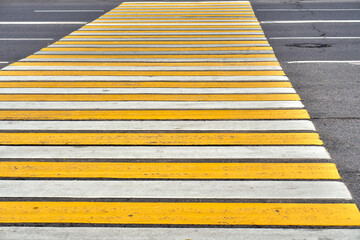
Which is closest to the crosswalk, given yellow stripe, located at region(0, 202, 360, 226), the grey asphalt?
yellow stripe, located at region(0, 202, 360, 226)

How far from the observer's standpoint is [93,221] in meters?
3.99

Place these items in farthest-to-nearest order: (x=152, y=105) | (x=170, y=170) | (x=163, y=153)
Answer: (x=152, y=105) → (x=163, y=153) → (x=170, y=170)

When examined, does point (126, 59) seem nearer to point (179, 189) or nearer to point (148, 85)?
point (148, 85)

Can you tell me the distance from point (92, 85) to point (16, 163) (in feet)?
9.93

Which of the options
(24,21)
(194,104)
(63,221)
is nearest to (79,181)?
(63,221)

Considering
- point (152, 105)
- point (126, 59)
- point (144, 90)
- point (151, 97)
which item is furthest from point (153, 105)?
point (126, 59)

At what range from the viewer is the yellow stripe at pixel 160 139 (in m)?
5.60

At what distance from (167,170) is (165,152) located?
1.47 ft

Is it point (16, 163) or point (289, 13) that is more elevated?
point (16, 163)

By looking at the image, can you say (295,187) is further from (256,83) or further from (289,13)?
(289,13)

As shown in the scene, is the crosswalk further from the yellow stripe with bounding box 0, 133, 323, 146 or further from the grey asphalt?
the grey asphalt

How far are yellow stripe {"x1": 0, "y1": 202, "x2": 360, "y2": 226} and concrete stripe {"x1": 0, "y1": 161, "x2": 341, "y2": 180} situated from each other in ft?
1.79

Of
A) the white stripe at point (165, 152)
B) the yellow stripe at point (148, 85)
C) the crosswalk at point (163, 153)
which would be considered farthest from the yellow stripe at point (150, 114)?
the yellow stripe at point (148, 85)

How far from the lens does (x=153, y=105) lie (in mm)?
6961
